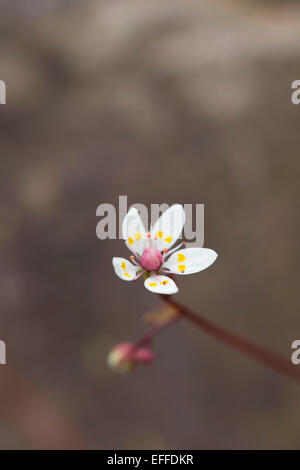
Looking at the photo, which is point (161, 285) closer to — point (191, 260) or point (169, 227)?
point (191, 260)

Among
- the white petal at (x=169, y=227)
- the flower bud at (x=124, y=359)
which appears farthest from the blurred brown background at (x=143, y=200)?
the white petal at (x=169, y=227)

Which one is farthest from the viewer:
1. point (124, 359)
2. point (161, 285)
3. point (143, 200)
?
point (143, 200)

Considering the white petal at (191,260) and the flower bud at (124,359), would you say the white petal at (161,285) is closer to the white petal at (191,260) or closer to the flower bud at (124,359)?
the white petal at (191,260)

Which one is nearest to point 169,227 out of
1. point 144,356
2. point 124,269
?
point 124,269

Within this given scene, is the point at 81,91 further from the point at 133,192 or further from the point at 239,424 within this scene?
the point at 239,424
